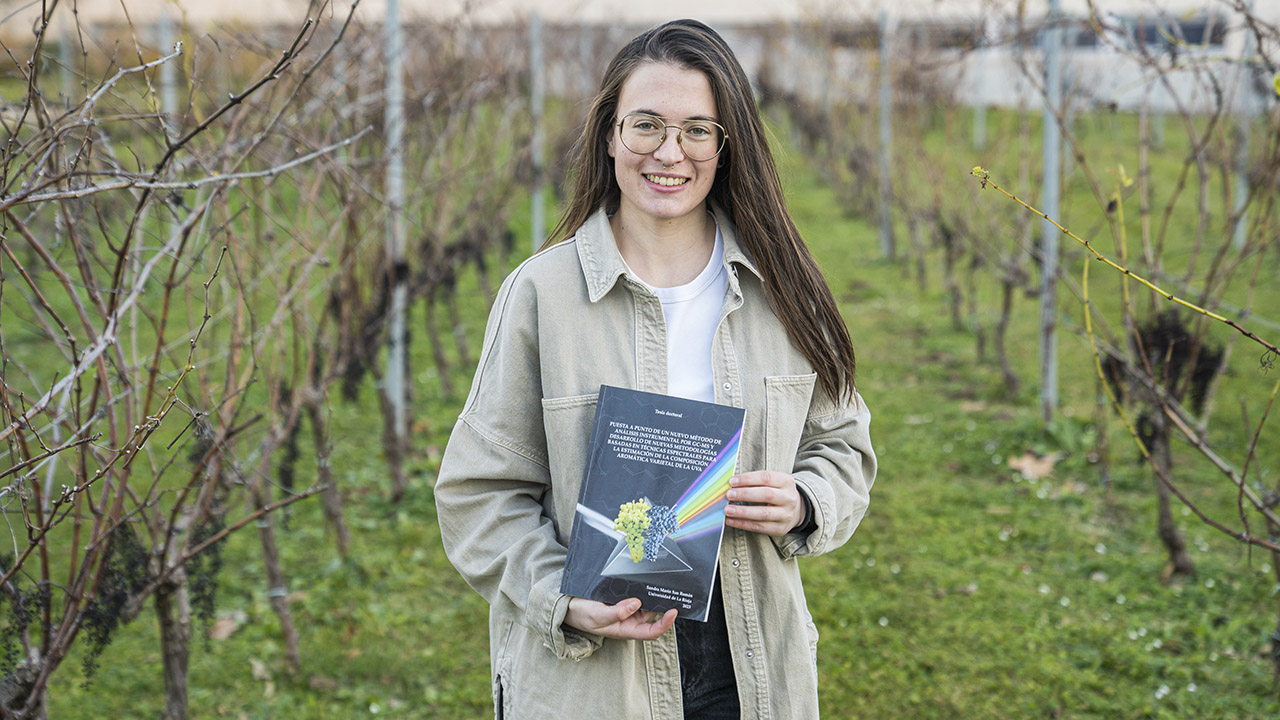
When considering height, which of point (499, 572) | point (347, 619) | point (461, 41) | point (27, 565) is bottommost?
point (347, 619)

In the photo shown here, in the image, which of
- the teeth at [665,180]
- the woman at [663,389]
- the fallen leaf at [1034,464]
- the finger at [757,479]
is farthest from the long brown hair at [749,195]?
the fallen leaf at [1034,464]

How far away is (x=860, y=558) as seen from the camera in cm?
402

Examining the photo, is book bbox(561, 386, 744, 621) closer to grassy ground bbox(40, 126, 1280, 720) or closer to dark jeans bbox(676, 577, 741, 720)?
dark jeans bbox(676, 577, 741, 720)

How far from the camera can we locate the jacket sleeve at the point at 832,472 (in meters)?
1.59

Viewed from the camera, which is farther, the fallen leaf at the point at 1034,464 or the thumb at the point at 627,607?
the fallen leaf at the point at 1034,464

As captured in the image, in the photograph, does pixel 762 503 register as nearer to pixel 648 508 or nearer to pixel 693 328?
pixel 648 508

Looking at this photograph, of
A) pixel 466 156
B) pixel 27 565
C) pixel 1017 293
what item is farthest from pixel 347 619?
pixel 1017 293

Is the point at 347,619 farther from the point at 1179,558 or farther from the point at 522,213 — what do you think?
the point at 522,213

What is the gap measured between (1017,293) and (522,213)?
18.7 ft

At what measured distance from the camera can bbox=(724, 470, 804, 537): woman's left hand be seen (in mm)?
1495

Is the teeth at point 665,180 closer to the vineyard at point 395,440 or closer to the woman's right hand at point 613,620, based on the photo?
the vineyard at point 395,440

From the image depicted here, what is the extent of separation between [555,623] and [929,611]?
8.12ft

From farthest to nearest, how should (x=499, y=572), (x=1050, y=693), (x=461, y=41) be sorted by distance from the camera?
(x=461, y=41) < (x=1050, y=693) < (x=499, y=572)

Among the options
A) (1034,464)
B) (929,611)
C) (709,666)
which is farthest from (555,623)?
(1034,464)
